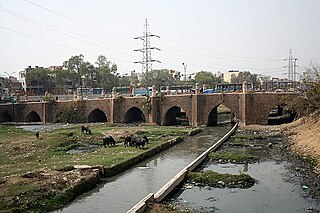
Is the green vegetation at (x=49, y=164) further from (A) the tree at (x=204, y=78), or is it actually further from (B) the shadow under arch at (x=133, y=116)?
(A) the tree at (x=204, y=78)

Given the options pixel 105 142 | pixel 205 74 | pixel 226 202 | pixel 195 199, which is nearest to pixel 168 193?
pixel 195 199

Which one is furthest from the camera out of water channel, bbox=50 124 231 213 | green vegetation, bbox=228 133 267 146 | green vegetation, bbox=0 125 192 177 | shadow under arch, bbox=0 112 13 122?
shadow under arch, bbox=0 112 13 122

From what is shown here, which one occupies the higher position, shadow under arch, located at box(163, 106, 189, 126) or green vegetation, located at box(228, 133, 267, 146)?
shadow under arch, located at box(163, 106, 189, 126)

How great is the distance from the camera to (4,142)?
1423 inches

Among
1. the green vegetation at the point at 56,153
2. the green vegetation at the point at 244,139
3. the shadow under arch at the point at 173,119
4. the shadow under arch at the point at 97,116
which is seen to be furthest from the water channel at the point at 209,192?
the shadow under arch at the point at 97,116

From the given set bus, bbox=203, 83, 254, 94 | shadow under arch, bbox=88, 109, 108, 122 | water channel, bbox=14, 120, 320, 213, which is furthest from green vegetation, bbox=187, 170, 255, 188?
shadow under arch, bbox=88, 109, 108, 122

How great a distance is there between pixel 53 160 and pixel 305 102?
29.0 m

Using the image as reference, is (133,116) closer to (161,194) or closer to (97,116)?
(97,116)

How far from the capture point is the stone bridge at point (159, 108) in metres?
50.1

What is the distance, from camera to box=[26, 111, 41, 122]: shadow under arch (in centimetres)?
A: 7306

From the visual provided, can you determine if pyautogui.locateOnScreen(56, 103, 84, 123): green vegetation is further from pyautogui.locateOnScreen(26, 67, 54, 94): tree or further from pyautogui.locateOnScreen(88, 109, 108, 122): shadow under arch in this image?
pyautogui.locateOnScreen(26, 67, 54, 94): tree

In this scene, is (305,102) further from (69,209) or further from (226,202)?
(69,209)

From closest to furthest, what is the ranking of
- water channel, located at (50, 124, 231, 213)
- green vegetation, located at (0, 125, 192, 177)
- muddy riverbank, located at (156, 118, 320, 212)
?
muddy riverbank, located at (156, 118, 320, 212), water channel, located at (50, 124, 231, 213), green vegetation, located at (0, 125, 192, 177)

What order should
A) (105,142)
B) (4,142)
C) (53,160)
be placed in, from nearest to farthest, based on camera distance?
(53,160) < (105,142) < (4,142)
